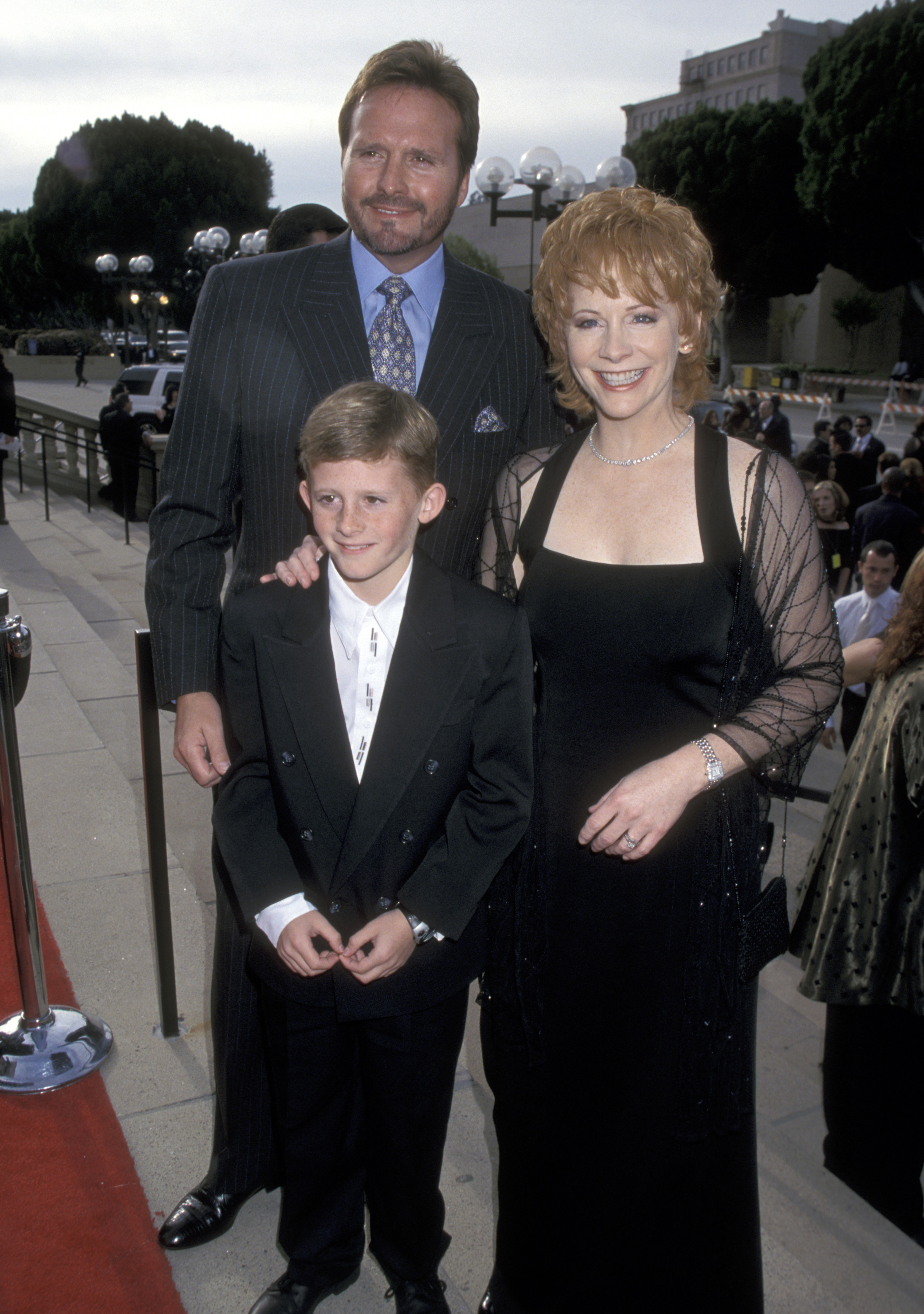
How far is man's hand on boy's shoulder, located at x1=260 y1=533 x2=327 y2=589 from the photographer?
1978 mm

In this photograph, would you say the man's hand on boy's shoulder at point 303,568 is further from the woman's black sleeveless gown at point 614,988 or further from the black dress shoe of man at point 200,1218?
the black dress shoe of man at point 200,1218

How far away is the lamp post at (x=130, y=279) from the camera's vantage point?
1410 inches

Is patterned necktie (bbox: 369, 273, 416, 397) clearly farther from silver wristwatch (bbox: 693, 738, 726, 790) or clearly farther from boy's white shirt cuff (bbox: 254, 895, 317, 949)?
boy's white shirt cuff (bbox: 254, 895, 317, 949)

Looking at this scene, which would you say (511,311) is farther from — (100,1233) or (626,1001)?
(100,1233)

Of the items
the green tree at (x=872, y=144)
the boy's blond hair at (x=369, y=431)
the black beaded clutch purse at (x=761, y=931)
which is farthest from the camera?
Result: the green tree at (x=872, y=144)

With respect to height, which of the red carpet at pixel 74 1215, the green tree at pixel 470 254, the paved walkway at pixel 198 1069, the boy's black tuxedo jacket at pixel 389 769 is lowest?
the paved walkway at pixel 198 1069

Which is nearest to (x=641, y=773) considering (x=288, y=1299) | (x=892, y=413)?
(x=288, y=1299)

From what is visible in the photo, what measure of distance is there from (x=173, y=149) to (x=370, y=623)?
56.1m

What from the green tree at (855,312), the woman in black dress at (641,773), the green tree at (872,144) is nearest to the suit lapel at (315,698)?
the woman in black dress at (641,773)

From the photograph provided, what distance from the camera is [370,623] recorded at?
1981 millimetres

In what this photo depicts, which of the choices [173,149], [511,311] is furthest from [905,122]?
[511,311]

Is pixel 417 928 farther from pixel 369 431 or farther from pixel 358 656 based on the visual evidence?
pixel 369 431

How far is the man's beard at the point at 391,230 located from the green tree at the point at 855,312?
46.6 m

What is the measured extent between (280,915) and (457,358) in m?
1.22
